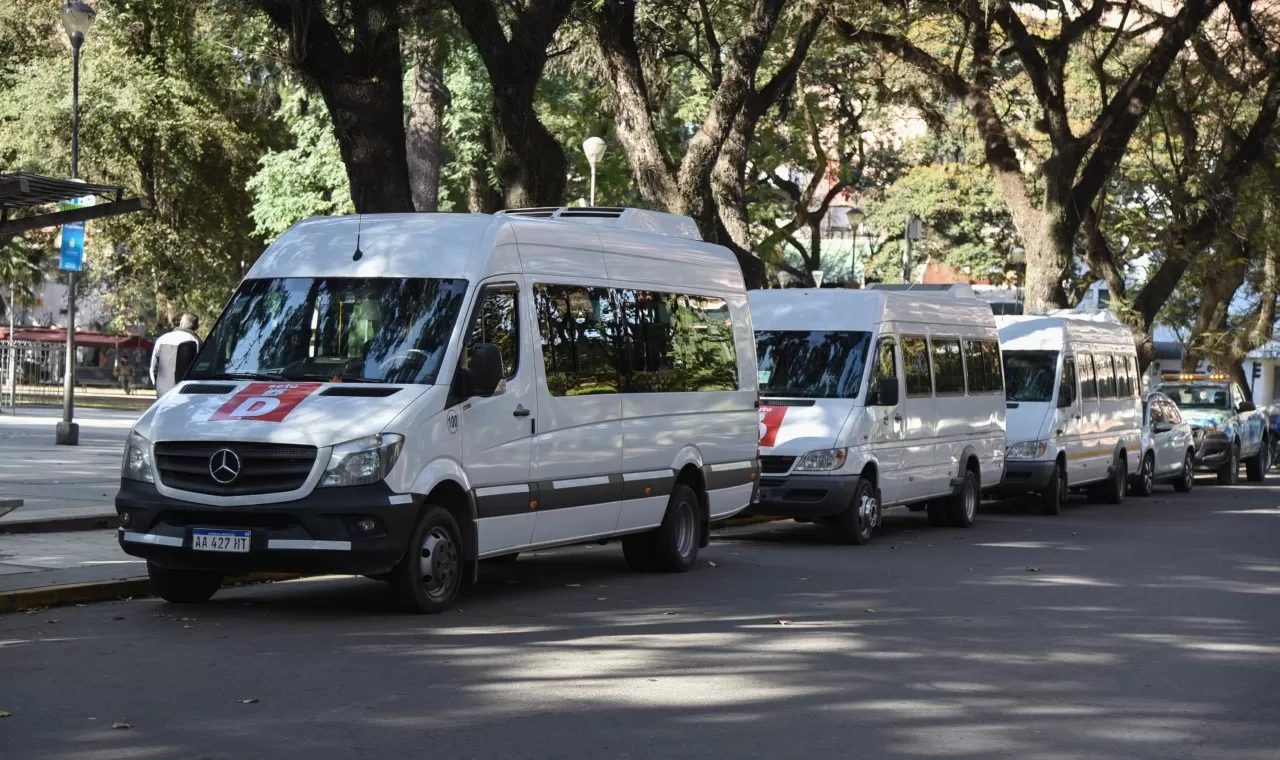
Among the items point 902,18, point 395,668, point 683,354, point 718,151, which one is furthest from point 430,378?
point 902,18

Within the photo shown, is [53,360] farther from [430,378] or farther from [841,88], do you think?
[430,378]

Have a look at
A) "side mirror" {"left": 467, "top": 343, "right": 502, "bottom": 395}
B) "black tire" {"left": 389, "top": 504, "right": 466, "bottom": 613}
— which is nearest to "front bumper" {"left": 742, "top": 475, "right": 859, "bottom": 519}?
"black tire" {"left": 389, "top": 504, "right": 466, "bottom": 613}

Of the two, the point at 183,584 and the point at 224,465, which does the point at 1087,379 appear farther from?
the point at 224,465

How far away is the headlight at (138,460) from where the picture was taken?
11.1 meters

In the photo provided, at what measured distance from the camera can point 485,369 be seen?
37.3 feet

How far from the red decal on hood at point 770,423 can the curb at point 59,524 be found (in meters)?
6.16

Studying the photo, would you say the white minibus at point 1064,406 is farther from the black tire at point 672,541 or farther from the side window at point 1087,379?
the black tire at point 672,541

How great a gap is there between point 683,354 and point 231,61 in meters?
32.3

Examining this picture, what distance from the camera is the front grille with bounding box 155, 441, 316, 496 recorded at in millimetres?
10758

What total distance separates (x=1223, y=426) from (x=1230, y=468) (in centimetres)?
89

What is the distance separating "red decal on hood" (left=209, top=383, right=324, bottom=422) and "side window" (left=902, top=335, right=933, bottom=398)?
29.7 feet

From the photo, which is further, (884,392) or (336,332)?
(884,392)

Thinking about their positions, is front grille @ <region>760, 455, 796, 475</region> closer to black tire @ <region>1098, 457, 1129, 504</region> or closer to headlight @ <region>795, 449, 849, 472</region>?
headlight @ <region>795, 449, 849, 472</region>

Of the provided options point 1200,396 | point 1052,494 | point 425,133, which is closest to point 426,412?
point 1052,494
